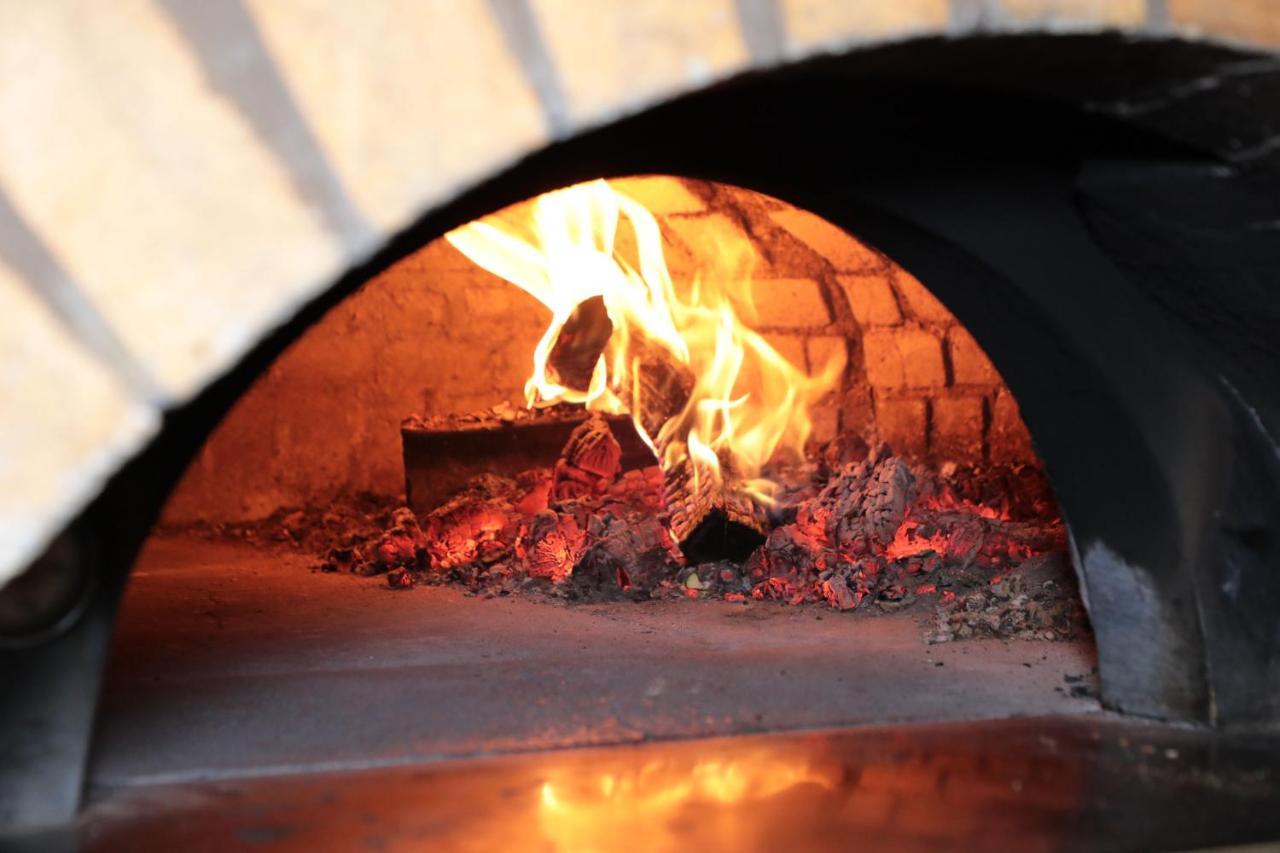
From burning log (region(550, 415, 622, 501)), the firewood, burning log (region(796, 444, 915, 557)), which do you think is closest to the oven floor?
burning log (region(796, 444, 915, 557))

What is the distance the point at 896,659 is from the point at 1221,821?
2.53 ft

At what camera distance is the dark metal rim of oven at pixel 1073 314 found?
1514 millimetres

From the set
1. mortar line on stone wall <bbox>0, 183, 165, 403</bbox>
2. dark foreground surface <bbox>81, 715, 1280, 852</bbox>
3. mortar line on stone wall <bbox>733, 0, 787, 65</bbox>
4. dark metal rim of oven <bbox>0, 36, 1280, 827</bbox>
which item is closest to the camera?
mortar line on stone wall <bbox>0, 183, 165, 403</bbox>

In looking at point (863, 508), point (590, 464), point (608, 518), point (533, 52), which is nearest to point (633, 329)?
point (590, 464)

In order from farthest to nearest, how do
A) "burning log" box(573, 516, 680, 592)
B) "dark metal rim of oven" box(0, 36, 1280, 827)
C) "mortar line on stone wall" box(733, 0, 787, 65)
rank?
"burning log" box(573, 516, 680, 592), "dark metal rim of oven" box(0, 36, 1280, 827), "mortar line on stone wall" box(733, 0, 787, 65)

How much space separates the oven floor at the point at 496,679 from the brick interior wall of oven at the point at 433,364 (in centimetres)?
106

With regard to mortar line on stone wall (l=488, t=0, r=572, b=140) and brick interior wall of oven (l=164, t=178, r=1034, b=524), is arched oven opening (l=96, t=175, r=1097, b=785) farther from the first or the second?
mortar line on stone wall (l=488, t=0, r=572, b=140)

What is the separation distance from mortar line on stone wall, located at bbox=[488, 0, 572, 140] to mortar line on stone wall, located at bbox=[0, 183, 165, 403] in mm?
376

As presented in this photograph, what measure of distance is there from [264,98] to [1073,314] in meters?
1.16

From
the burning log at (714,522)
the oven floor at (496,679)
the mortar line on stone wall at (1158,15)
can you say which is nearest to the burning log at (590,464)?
the burning log at (714,522)

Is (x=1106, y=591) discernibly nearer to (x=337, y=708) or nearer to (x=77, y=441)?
(x=337, y=708)

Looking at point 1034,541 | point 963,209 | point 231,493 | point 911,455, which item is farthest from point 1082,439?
point 231,493

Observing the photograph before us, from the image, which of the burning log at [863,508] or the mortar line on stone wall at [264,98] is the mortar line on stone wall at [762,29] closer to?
the mortar line on stone wall at [264,98]

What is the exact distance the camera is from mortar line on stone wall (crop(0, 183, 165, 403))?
38.1 inches
